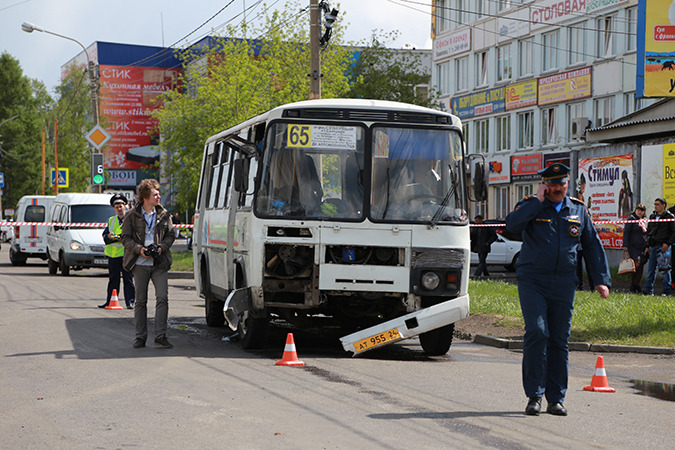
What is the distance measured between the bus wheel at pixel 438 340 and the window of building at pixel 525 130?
121ft

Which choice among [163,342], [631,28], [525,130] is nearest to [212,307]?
[163,342]

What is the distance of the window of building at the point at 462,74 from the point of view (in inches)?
2157

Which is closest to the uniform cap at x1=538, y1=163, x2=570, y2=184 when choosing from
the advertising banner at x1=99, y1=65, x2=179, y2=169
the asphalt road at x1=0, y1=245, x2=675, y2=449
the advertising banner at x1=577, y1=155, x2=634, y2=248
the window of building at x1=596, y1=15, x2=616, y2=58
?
the asphalt road at x1=0, y1=245, x2=675, y2=449

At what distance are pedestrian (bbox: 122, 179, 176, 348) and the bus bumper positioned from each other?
2303 mm

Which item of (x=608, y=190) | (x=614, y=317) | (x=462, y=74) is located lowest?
(x=614, y=317)

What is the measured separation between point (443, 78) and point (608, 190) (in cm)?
2770

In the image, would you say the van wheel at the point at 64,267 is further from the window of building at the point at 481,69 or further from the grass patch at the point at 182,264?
the window of building at the point at 481,69

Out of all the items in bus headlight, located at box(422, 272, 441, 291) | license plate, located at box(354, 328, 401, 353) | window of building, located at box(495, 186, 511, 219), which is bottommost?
license plate, located at box(354, 328, 401, 353)

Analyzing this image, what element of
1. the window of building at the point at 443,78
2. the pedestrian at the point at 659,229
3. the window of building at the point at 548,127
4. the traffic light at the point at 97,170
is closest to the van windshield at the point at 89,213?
the traffic light at the point at 97,170

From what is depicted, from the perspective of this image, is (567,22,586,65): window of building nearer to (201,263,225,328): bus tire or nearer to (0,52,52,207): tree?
(201,263,225,328): bus tire

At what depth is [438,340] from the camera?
493 inches

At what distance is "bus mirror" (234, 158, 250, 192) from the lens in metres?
12.2

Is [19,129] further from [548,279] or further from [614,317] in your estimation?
[548,279]

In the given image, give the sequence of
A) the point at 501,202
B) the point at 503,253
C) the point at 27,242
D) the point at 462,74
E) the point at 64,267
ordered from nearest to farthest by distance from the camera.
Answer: the point at 64,267 < the point at 27,242 < the point at 503,253 < the point at 501,202 < the point at 462,74
